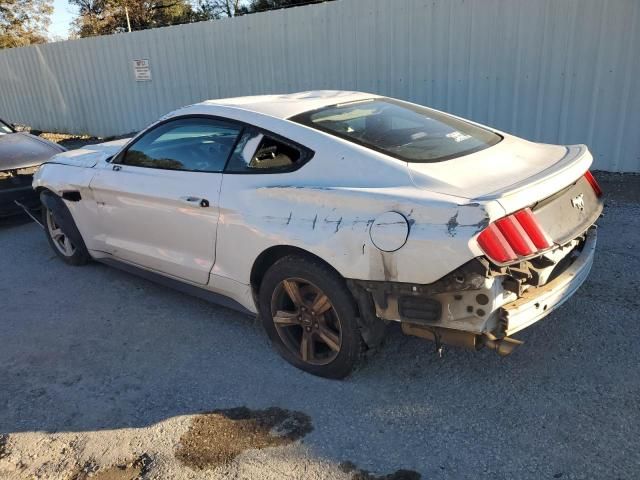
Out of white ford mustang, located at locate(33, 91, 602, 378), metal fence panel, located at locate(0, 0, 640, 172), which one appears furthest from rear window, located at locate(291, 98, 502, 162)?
metal fence panel, located at locate(0, 0, 640, 172)

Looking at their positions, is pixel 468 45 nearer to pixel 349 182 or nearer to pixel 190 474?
pixel 349 182

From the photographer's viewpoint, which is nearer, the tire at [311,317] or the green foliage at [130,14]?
the tire at [311,317]

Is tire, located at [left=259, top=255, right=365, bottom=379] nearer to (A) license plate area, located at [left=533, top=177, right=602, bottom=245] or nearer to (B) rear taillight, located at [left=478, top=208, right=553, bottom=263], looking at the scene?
(B) rear taillight, located at [left=478, top=208, right=553, bottom=263]

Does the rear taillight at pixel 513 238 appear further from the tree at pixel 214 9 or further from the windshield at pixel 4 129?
the tree at pixel 214 9

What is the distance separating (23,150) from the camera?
719 centimetres

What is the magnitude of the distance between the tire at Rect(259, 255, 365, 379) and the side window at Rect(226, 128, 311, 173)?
1.87 feet

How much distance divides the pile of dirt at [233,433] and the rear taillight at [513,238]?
1321mm

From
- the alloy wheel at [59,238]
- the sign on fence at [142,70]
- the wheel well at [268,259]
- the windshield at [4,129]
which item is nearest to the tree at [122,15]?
the sign on fence at [142,70]

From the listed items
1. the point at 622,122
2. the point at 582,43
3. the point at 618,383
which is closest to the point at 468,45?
the point at 582,43

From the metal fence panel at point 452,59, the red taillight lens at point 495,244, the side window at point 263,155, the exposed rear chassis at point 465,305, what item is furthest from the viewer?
the metal fence panel at point 452,59

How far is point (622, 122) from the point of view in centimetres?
649

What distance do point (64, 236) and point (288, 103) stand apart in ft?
9.61

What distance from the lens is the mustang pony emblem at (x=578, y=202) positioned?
306 centimetres

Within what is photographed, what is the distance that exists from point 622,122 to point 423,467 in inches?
220
